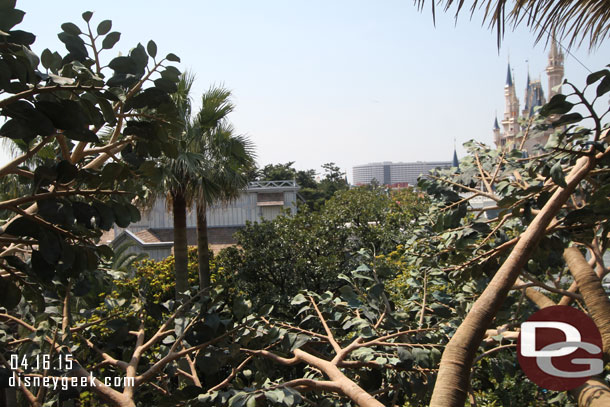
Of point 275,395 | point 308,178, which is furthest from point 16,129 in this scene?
point 308,178

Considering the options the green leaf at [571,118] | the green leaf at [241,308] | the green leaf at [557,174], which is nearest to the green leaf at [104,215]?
the green leaf at [241,308]

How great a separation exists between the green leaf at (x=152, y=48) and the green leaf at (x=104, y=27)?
6.9 inches

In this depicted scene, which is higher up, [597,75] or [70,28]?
[70,28]

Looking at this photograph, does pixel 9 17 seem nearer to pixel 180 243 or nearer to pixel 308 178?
pixel 180 243

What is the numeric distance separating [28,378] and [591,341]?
310 centimetres

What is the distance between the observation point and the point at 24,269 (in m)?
2.04

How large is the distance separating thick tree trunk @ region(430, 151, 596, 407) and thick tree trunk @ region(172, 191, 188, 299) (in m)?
7.74

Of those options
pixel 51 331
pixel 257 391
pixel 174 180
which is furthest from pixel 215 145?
pixel 257 391

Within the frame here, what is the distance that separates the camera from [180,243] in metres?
9.41

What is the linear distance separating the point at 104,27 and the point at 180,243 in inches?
295

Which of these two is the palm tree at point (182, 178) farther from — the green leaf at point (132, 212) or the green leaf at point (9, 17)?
the green leaf at point (9, 17)

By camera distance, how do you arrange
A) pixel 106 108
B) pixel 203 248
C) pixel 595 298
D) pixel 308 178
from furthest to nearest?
pixel 308 178
pixel 203 248
pixel 595 298
pixel 106 108

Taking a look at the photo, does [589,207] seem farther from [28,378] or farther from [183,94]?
[183,94]

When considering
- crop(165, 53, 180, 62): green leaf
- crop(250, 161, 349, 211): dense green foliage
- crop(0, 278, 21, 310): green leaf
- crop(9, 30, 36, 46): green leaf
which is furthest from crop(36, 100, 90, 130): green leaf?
crop(250, 161, 349, 211): dense green foliage
